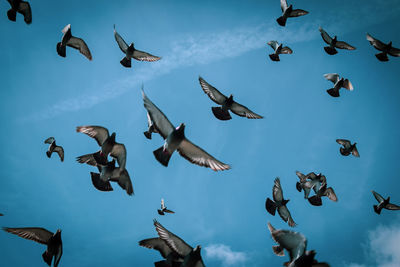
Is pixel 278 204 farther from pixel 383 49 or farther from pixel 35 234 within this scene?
pixel 383 49

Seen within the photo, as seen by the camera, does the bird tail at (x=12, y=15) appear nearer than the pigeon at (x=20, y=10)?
Yes

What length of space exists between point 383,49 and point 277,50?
570 cm

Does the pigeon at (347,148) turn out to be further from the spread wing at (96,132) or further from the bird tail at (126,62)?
the spread wing at (96,132)

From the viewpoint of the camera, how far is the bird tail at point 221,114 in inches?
448

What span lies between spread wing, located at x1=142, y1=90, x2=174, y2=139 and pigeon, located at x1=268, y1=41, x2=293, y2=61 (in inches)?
318

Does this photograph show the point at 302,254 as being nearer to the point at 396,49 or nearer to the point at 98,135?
the point at 98,135

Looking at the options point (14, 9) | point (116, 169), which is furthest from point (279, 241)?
point (14, 9)

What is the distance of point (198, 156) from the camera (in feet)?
28.7

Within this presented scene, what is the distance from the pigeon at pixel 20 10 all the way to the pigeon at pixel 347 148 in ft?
54.2

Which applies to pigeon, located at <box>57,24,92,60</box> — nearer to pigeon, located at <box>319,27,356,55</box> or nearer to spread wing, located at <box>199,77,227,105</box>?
spread wing, located at <box>199,77,227,105</box>

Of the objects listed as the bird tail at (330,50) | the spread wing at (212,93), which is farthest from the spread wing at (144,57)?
the bird tail at (330,50)

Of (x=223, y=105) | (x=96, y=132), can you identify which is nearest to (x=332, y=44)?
(x=223, y=105)

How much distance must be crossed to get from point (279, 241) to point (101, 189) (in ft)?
20.3

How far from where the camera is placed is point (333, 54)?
13.8 metres
